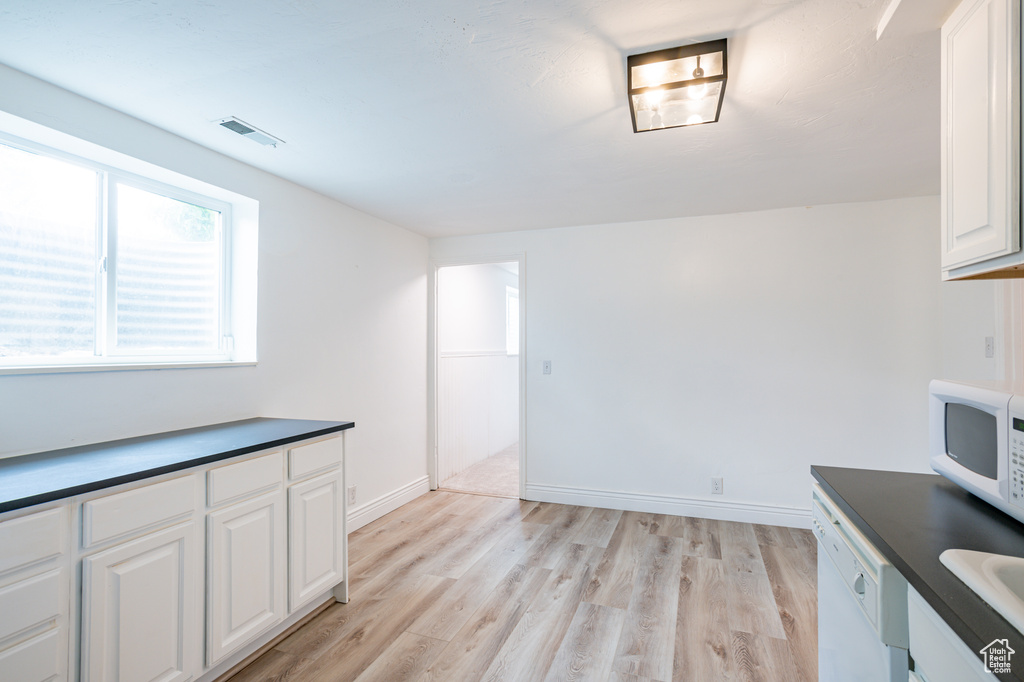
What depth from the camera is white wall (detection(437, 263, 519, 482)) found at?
4727 millimetres

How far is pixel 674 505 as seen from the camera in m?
3.78

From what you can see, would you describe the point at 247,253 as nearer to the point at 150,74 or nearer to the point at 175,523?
the point at 150,74

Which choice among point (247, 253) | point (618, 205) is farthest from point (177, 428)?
point (618, 205)

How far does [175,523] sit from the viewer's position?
168 cm

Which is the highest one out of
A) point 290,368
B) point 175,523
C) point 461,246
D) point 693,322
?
point 461,246

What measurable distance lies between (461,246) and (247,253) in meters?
1.98

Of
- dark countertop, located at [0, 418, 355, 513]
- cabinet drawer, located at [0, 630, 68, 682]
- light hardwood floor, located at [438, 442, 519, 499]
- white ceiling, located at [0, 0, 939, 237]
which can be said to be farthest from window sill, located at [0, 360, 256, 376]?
light hardwood floor, located at [438, 442, 519, 499]

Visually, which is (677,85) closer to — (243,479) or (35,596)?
(243,479)

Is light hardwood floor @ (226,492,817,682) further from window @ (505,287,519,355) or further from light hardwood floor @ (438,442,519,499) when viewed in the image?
window @ (505,287,519,355)

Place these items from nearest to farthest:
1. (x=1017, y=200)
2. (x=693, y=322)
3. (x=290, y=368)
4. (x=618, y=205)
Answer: (x=1017, y=200)
(x=290, y=368)
(x=618, y=205)
(x=693, y=322)

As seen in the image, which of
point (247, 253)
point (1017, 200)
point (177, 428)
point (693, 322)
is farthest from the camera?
point (693, 322)

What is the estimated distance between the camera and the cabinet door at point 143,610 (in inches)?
56.9

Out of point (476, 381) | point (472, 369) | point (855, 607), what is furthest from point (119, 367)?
point (476, 381)

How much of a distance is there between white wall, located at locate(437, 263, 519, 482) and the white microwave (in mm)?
3622
